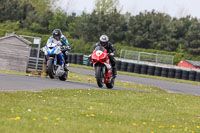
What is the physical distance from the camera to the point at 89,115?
341 inches

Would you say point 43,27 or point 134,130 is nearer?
point 134,130

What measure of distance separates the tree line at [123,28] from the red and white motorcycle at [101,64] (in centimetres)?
4428

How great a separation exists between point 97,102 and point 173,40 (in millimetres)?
52685

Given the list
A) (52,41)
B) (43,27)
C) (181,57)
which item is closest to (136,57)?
(181,57)

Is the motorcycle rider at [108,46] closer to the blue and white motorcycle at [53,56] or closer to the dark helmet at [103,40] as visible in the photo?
the dark helmet at [103,40]

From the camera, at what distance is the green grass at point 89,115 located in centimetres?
722

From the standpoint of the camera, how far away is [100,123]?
8.00 meters

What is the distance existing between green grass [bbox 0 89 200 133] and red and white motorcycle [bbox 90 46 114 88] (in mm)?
3105

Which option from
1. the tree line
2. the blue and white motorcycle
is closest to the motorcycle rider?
the blue and white motorcycle

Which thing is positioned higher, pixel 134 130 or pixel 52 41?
pixel 52 41

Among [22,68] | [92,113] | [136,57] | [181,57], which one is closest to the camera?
[92,113]

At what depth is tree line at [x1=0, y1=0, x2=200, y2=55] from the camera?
210 ft

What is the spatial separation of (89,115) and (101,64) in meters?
7.47

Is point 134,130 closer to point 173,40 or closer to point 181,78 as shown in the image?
point 181,78
